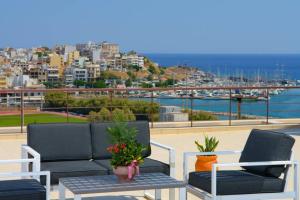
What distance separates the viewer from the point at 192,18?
92750 millimetres

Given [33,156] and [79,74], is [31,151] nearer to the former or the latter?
[33,156]

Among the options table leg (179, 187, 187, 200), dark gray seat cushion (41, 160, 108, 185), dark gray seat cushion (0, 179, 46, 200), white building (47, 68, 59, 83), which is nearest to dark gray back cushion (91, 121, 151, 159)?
dark gray seat cushion (41, 160, 108, 185)

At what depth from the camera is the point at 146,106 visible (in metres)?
14.3

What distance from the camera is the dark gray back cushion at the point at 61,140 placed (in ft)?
24.1

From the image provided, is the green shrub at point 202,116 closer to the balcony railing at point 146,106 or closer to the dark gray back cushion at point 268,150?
the balcony railing at point 146,106

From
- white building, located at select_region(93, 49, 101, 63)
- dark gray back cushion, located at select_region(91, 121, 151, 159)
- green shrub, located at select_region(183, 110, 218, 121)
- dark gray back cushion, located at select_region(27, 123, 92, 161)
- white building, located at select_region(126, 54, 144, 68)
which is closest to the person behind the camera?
dark gray back cushion, located at select_region(27, 123, 92, 161)

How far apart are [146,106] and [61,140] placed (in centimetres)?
685

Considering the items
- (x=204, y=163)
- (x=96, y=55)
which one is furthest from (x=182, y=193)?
(x=96, y=55)

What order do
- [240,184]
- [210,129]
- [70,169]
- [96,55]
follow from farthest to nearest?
[96,55] < [210,129] < [70,169] < [240,184]

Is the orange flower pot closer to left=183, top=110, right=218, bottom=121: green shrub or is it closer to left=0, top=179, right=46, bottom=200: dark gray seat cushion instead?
left=0, top=179, right=46, bottom=200: dark gray seat cushion

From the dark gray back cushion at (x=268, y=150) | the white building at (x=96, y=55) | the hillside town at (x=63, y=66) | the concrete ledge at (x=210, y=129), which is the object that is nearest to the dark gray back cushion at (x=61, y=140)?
the dark gray back cushion at (x=268, y=150)

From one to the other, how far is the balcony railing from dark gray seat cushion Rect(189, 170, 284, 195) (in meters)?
6.63

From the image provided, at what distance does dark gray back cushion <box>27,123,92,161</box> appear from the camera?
7.34 m

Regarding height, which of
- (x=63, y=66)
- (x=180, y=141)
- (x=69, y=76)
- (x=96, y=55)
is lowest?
(x=180, y=141)
